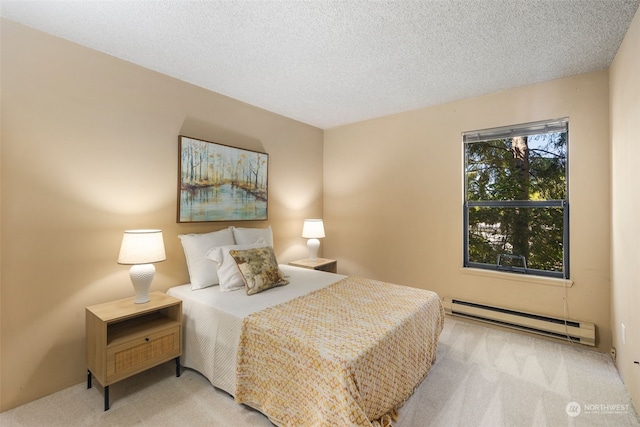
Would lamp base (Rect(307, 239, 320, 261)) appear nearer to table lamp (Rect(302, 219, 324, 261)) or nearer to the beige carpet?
table lamp (Rect(302, 219, 324, 261))

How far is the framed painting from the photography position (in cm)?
276

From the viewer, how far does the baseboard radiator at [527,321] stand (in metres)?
2.57

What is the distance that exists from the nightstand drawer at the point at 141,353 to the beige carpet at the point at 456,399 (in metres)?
0.21

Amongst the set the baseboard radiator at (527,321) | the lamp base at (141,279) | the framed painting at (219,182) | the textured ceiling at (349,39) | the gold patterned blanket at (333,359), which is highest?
the textured ceiling at (349,39)

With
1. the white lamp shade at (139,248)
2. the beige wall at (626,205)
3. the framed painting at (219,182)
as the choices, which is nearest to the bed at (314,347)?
the white lamp shade at (139,248)

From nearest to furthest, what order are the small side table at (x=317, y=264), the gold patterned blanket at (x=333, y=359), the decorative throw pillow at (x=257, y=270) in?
the gold patterned blanket at (x=333, y=359) < the decorative throw pillow at (x=257, y=270) < the small side table at (x=317, y=264)

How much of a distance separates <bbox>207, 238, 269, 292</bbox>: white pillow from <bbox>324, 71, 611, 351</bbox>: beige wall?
2093mm

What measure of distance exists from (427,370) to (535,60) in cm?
270

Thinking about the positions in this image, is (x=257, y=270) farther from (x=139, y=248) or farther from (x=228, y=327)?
(x=139, y=248)

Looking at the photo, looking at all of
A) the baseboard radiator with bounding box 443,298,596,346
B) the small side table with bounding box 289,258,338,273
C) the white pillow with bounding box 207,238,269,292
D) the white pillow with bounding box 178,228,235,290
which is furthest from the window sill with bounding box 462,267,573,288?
the white pillow with bounding box 178,228,235,290

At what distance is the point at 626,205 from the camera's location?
6.60 ft

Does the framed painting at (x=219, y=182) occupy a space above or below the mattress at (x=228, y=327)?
above

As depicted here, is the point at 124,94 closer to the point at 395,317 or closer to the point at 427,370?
the point at 395,317

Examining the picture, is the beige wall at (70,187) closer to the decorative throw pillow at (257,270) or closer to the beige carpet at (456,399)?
the beige carpet at (456,399)
